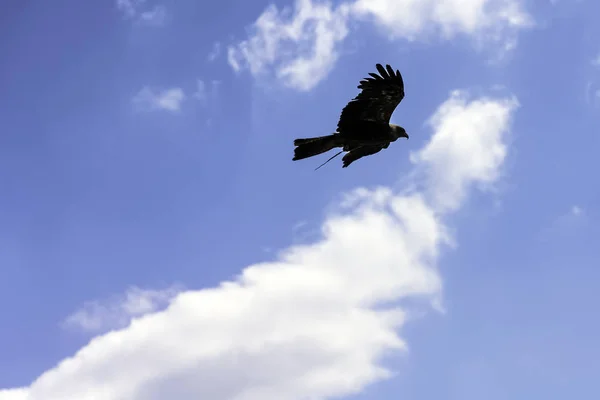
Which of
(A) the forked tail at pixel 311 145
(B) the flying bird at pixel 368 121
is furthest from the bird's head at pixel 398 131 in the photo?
(A) the forked tail at pixel 311 145

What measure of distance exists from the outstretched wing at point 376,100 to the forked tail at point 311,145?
464 millimetres

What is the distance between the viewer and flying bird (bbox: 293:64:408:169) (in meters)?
24.4

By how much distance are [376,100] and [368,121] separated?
2.70ft

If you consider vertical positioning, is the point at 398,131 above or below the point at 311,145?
above

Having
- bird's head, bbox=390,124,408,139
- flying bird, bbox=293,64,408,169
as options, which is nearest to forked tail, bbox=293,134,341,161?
flying bird, bbox=293,64,408,169

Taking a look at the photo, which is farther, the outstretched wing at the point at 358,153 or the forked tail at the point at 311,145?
the outstretched wing at the point at 358,153

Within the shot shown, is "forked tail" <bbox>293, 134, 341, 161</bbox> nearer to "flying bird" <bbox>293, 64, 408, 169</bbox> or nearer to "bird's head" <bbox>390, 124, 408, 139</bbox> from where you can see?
"flying bird" <bbox>293, 64, 408, 169</bbox>

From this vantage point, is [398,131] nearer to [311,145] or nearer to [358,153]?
[358,153]

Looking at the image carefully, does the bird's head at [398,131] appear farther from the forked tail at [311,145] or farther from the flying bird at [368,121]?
the forked tail at [311,145]

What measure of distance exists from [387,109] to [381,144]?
1438mm

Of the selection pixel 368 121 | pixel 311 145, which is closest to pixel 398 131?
pixel 368 121

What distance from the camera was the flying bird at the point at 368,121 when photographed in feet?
80.2

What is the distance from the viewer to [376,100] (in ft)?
81.2

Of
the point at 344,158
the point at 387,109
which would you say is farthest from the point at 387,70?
the point at 344,158
